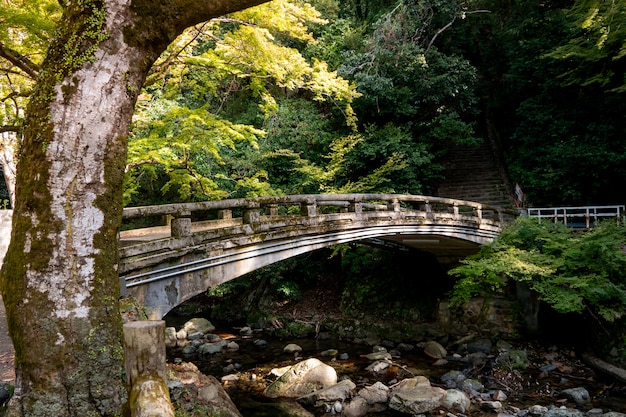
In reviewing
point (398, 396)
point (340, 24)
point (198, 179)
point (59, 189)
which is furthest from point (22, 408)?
point (340, 24)

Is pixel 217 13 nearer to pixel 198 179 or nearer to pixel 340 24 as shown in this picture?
pixel 198 179

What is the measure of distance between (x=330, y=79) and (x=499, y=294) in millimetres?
9914

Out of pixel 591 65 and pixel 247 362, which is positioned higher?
pixel 591 65

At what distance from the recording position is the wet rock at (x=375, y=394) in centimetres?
927

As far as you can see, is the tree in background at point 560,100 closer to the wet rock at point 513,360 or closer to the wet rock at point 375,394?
the wet rock at point 513,360

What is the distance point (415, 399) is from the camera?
870cm

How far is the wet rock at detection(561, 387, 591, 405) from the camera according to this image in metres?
9.02

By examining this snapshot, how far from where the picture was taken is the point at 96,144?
288cm

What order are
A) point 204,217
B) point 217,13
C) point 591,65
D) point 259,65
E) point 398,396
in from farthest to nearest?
1. point 204,217
2. point 591,65
3. point 398,396
4. point 259,65
5. point 217,13

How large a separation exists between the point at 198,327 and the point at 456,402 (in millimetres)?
9614

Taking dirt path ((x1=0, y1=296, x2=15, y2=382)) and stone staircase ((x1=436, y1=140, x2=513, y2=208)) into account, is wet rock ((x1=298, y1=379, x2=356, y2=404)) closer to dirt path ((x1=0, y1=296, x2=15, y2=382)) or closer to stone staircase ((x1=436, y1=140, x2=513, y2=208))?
dirt path ((x1=0, y1=296, x2=15, y2=382))

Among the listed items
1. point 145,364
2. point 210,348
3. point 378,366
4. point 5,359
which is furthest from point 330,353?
point 145,364

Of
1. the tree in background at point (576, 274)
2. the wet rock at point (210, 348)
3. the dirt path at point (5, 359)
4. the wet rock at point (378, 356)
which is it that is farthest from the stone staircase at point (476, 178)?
the dirt path at point (5, 359)

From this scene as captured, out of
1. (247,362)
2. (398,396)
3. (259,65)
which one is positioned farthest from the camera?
(247,362)
